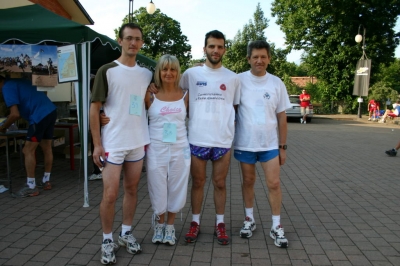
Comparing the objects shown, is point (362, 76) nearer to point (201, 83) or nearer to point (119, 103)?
point (201, 83)

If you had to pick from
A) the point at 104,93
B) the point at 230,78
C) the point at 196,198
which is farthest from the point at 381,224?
the point at 104,93

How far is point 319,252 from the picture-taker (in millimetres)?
3281

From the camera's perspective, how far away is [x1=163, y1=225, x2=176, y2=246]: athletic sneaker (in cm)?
337

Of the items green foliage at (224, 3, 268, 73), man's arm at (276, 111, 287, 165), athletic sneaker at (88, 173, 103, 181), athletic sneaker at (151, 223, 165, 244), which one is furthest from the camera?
green foliage at (224, 3, 268, 73)

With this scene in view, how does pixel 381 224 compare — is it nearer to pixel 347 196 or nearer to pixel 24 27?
pixel 347 196

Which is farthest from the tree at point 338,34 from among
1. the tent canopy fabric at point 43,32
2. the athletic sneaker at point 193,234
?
the athletic sneaker at point 193,234

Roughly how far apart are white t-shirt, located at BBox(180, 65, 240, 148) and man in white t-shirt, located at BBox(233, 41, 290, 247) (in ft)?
0.66

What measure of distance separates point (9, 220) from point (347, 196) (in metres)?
4.43

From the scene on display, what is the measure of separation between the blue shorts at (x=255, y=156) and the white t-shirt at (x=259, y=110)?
0.20 feet

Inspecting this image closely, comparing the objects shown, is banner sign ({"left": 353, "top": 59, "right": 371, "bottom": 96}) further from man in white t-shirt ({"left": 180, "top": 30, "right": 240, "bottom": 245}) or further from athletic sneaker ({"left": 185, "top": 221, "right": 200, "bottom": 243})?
athletic sneaker ({"left": 185, "top": 221, "right": 200, "bottom": 243})

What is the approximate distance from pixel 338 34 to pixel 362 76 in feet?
12.7

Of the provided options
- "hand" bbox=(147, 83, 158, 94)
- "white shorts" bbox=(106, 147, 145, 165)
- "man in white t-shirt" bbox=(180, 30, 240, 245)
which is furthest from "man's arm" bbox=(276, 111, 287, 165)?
"white shorts" bbox=(106, 147, 145, 165)

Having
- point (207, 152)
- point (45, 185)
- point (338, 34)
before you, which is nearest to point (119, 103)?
point (207, 152)

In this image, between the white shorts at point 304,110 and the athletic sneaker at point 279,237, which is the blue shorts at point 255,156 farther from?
the white shorts at point 304,110
